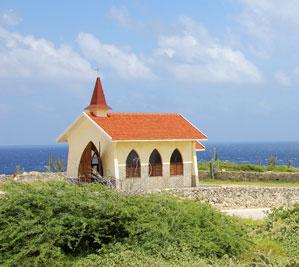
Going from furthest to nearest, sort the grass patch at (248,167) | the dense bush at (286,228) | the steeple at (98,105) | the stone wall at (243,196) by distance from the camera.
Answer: the grass patch at (248,167) → the steeple at (98,105) → the stone wall at (243,196) → the dense bush at (286,228)

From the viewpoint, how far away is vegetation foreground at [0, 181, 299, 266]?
1516cm

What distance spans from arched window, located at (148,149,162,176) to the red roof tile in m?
3.40

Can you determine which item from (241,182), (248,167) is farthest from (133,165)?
(248,167)

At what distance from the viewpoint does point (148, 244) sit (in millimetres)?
15430

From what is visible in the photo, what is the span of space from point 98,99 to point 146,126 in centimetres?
285

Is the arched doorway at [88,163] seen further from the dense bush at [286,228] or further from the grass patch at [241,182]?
the dense bush at [286,228]

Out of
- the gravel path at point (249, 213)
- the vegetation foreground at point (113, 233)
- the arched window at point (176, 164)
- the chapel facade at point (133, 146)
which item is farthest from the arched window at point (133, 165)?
the vegetation foreground at point (113, 233)

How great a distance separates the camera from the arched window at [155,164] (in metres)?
32.5

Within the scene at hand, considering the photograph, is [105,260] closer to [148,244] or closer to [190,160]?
[148,244]

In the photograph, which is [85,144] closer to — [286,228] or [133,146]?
[133,146]

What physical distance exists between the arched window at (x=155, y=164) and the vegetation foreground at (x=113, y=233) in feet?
48.4

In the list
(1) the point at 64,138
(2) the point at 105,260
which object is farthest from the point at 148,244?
(1) the point at 64,138

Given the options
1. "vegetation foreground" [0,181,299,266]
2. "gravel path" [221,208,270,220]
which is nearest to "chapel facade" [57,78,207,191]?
"gravel path" [221,208,270,220]

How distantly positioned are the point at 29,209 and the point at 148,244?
3.18 m
